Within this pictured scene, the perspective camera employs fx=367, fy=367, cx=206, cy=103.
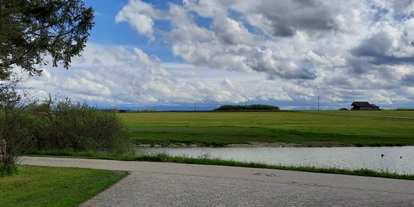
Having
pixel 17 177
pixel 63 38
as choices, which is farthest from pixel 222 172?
pixel 63 38

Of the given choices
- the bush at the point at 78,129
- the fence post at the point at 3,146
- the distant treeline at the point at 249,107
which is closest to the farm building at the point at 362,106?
the distant treeline at the point at 249,107

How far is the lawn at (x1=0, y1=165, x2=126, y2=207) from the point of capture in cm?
830

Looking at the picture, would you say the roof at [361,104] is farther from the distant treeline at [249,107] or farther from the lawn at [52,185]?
the lawn at [52,185]

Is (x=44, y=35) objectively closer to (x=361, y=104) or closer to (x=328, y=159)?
(x=328, y=159)

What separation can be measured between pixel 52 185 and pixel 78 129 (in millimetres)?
10374

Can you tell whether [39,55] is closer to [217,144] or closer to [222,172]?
[222,172]

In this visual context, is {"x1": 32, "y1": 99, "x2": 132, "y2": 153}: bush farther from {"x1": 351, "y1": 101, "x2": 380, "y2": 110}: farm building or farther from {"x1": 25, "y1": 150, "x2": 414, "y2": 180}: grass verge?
{"x1": 351, "y1": 101, "x2": 380, "y2": 110}: farm building

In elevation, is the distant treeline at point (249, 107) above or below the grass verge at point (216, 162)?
above

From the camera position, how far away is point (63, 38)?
13625 millimetres

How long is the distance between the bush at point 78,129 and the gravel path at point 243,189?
6.39m

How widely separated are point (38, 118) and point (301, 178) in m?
15.5

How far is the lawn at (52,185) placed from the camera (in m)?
8.30

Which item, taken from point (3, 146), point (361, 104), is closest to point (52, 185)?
point (3, 146)

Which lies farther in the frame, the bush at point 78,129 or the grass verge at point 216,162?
the bush at point 78,129
